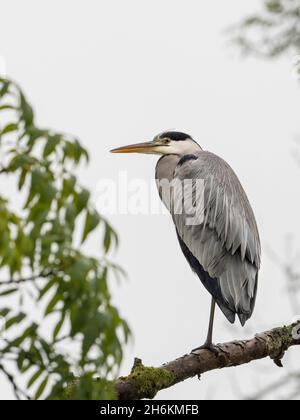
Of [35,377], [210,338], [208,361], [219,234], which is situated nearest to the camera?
[35,377]

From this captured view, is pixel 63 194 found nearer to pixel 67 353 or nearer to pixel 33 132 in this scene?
pixel 33 132

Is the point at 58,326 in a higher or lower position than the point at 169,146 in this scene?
lower

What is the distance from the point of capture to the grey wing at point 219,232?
4453 millimetres

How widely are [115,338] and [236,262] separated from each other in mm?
2993

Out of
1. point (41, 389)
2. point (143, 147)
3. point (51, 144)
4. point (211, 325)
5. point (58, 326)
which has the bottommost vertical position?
point (211, 325)

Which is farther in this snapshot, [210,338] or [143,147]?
[143,147]

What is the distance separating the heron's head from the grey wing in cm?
25

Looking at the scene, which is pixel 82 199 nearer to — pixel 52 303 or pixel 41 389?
pixel 52 303

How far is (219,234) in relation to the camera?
4789 mm

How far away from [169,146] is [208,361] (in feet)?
7.21

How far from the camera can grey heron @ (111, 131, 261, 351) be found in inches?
175

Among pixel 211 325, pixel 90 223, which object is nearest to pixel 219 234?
pixel 211 325
